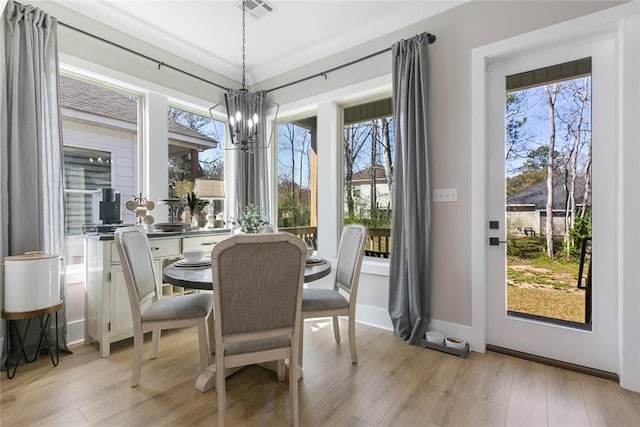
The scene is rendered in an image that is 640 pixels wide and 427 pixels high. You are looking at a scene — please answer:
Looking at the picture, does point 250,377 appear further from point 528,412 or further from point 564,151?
point 564,151

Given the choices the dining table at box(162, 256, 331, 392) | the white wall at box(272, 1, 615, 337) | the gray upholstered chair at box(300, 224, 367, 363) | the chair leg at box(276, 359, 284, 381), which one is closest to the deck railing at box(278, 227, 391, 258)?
the white wall at box(272, 1, 615, 337)

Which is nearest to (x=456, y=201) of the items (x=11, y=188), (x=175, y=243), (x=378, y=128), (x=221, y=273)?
(x=378, y=128)

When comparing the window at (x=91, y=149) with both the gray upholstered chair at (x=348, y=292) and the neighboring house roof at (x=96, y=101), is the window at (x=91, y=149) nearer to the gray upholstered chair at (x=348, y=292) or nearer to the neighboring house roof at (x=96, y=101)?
the neighboring house roof at (x=96, y=101)

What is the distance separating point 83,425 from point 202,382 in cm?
59

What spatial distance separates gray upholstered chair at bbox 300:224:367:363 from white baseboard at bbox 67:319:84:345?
199 centimetres

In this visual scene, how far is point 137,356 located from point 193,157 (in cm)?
238

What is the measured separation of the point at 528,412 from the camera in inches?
66.1

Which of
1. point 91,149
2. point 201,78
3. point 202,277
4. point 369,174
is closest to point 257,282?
point 202,277

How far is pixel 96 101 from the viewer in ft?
9.50

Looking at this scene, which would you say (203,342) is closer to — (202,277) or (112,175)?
(202,277)

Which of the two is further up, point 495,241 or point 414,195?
point 414,195

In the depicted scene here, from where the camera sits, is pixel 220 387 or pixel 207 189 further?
pixel 207 189

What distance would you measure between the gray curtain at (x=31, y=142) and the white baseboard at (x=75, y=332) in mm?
146

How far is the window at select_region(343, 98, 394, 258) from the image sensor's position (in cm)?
319
